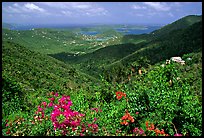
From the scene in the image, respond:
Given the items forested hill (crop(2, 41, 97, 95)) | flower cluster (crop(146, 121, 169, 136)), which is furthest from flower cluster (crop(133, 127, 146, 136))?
forested hill (crop(2, 41, 97, 95))

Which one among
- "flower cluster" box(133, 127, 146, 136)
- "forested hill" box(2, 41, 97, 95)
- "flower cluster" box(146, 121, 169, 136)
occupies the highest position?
"flower cluster" box(146, 121, 169, 136)

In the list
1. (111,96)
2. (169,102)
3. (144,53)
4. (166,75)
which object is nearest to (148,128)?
(169,102)

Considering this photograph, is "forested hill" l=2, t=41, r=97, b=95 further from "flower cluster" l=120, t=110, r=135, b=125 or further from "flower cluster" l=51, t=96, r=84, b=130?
"flower cluster" l=120, t=110, r=135, b=125

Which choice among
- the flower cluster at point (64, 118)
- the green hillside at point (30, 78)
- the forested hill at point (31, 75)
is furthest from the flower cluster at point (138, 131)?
the forested hill at point (31, 75)

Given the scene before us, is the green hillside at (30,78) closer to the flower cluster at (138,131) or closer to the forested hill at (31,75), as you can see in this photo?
the forested hill at (31,75)

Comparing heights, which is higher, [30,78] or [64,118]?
[64,118]

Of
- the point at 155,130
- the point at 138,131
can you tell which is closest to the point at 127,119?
the point at 138,131

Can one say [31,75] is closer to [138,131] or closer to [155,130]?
[138,131]

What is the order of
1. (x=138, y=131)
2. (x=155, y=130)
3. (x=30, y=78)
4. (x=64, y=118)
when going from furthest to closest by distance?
(x=30, y=78) < (x=64, y=118) < (x=138, y=131) < (x=155, y=130)

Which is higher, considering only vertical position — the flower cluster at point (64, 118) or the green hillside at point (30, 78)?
the flower cluster at point (64, 118)

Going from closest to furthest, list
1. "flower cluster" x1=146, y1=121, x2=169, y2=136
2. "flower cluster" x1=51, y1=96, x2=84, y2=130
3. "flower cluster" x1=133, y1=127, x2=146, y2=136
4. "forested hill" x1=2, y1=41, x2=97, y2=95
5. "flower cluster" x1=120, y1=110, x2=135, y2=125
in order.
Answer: "flower cluster" x1=146, y1=121, x2=169, y2=136
"flower cluster" x1=133, y1=127, x2=146, y2=136
"flower cluster" x1=51, y1=96, x2=84, y2=130
"flower cluster" x1=120, y1=110, x2=135, y2=125
"forested hill" x1=2, y1=41, x2=97, y2=95

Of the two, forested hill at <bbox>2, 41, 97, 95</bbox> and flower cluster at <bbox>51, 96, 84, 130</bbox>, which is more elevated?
flower cluster at <bbox>51, 96, 84, 130</bbox>

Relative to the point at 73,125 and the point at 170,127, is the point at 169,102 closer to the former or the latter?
the point at 170,127
